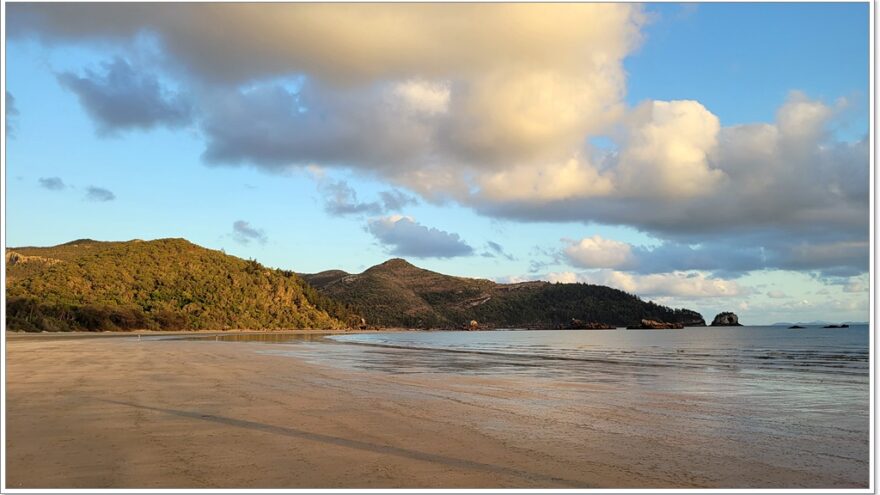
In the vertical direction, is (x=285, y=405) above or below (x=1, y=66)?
below

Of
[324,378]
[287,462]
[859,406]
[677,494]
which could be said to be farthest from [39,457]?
[859,406]

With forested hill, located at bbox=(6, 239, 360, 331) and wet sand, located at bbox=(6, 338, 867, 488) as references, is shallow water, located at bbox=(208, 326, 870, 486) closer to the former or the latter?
wet sand, located at bbox=(6, 338, 867, 488)

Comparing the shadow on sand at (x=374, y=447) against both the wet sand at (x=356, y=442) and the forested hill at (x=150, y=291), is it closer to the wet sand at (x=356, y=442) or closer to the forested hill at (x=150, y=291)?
the wet sand at (x=356, y=442)

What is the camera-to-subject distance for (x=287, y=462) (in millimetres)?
8562

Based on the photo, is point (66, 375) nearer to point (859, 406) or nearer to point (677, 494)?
point (677, 494)

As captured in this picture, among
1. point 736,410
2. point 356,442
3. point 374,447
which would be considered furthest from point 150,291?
point 374,447

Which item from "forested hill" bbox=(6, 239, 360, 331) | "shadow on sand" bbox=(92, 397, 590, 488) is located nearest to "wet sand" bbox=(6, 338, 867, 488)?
"shadow on sand" bbox=(92, 397, 590, 488)

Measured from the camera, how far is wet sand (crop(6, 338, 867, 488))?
26.1ft

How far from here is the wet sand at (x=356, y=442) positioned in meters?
7.96

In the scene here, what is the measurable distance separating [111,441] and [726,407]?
14.4 meters

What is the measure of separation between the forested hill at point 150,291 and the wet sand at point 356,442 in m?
84.0

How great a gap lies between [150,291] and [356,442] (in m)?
147

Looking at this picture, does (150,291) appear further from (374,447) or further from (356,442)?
(374,447)

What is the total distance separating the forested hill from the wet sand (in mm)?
84016
